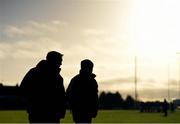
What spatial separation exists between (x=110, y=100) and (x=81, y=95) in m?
181

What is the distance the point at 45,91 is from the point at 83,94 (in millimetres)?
1611

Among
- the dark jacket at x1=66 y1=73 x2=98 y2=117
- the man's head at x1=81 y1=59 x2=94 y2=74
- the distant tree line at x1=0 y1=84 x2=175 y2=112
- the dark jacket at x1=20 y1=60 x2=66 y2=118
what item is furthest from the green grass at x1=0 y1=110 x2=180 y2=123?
the dark jacket at x1=20 y1=60 x2=66 y2=118

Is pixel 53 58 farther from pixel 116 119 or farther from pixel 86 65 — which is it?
pixel 116 119

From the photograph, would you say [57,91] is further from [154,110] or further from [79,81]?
[154,110]

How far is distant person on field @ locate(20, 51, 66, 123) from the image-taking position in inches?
427

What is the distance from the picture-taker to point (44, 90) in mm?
11008

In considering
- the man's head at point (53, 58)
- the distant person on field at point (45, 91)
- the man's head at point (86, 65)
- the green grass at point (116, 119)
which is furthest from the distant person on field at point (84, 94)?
the green grass at point (116, 119)

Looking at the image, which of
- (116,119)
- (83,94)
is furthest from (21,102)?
(116,119)

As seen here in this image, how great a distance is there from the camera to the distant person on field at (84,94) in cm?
1231

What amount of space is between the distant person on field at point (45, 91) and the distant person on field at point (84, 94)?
1280 mm

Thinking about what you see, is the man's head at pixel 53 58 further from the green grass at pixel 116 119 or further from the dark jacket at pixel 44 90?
the green grass at pixel 116 119

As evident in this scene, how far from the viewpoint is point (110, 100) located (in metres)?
193

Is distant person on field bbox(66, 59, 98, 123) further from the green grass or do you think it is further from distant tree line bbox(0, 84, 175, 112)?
the green grass

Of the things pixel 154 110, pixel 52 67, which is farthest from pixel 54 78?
pixel 154 110
